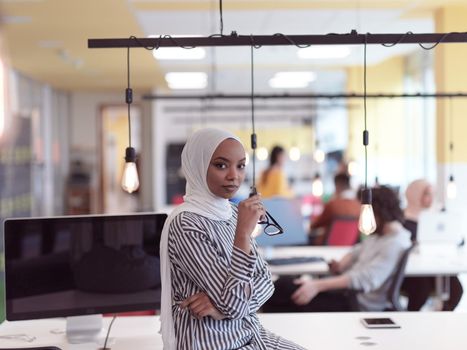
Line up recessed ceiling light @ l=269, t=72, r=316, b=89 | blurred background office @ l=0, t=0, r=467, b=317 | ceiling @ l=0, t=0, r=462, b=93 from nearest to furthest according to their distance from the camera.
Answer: ceiling @ l=0, t=0, r=462, b=93 → blurred background office @ l=0, t=0, r=467, b=317 → recessed ceiling light @ l=269, t=72, r=316, b=89

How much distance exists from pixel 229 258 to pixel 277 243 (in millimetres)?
3260

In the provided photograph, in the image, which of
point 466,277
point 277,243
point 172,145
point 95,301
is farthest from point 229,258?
point 172,145

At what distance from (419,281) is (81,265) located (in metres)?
2.96

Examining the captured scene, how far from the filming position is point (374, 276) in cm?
426

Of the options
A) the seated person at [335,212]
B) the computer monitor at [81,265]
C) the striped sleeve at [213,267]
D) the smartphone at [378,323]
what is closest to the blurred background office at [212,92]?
the seated person at [335,212]

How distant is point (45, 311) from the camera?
284 centimetres

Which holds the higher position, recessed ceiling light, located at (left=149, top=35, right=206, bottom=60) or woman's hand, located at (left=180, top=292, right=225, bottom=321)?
recessed ceiling light, located at (left=149, top=35, right=206, bottom=60)

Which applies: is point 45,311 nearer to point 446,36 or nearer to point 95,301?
point 95,301

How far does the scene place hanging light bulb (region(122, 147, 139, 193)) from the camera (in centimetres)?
325

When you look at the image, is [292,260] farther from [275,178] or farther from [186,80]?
[186,80]

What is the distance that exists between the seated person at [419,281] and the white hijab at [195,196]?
2.83 metres

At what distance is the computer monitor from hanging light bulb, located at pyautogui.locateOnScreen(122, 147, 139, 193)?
32cm

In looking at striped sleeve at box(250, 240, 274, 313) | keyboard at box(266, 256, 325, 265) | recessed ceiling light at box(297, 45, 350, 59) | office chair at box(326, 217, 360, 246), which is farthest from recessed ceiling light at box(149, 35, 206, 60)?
striped sleeve at box(250, 240, 274, 313)

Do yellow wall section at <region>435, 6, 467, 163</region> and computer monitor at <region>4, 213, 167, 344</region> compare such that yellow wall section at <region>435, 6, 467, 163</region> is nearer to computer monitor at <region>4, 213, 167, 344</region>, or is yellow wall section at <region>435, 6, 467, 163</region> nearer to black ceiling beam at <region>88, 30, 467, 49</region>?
black ceiling beam at <region>88, 30, 467, 49</region>
